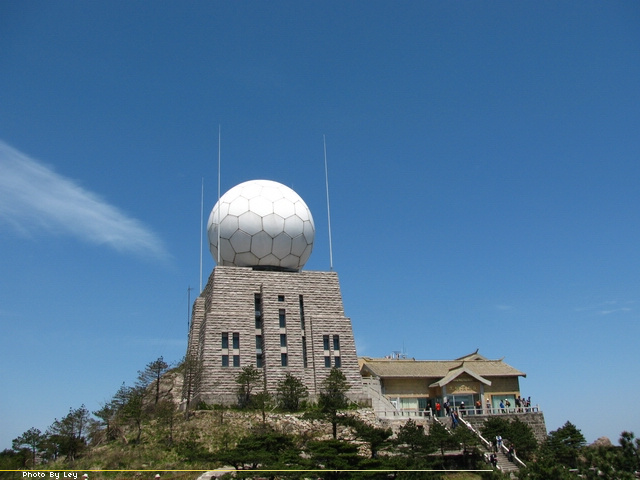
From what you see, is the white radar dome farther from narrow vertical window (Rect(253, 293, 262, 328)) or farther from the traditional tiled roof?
the traditional tiled roof

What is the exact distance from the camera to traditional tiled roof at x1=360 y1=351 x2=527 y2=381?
3462 cm

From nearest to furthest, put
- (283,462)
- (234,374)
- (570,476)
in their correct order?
(570,476) → (283,462) → (234,374)

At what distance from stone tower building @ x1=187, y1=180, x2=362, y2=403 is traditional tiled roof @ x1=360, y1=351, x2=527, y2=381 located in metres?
3.22

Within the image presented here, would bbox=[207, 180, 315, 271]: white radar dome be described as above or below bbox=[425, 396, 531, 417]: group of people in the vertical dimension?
above

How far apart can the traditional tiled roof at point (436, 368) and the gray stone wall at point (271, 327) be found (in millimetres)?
3154

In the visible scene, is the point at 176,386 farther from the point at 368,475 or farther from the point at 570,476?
the point at 570,476

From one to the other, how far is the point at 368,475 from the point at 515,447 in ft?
34.7

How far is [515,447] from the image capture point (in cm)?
2639

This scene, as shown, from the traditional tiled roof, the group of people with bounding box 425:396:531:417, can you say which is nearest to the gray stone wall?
the traditional tiled roof

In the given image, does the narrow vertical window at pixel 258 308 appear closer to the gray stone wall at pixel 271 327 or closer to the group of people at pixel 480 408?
the gray stone wall at pixel 271 327

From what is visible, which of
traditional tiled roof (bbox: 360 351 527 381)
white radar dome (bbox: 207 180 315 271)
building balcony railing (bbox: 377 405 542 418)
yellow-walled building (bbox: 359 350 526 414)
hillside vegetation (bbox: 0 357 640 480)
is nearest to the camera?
hillside vegetation (bbox: 0 357 640 480)

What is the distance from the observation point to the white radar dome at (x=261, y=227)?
3356 cm

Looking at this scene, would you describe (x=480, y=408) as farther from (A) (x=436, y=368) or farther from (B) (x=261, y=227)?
(B) (x=261, y=227)

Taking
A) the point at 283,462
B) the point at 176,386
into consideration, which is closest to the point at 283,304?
the point at 176,386
